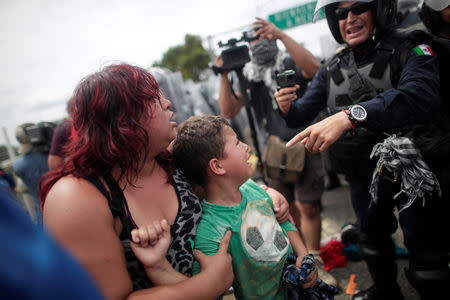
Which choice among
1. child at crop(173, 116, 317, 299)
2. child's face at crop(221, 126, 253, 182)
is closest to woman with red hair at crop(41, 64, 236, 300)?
child at crop(173, 116, 317, 299)

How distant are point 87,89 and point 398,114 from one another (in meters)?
1.36

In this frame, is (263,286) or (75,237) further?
(263,286)

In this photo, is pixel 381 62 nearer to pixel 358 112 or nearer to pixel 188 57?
pixel 358 112

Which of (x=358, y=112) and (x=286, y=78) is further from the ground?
(x=286, y=78)

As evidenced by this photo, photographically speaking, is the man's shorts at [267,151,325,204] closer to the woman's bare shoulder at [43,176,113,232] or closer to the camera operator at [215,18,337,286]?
the camera operator at [215,18,337,286]

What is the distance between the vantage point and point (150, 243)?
3.28 feet

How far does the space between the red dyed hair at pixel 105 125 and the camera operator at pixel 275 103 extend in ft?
4.99

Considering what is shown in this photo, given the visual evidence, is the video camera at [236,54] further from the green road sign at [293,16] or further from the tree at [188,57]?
the tree at [188,57]

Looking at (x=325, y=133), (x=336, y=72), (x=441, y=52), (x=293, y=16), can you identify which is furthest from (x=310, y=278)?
(x=293, y=16)

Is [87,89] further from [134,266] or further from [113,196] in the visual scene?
[134,266]

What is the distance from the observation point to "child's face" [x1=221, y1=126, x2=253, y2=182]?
1.40 m

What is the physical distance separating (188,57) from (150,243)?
4423 centimetres

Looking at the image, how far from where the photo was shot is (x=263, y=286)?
1.33 meters

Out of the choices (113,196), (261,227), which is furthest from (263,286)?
(113,196)
